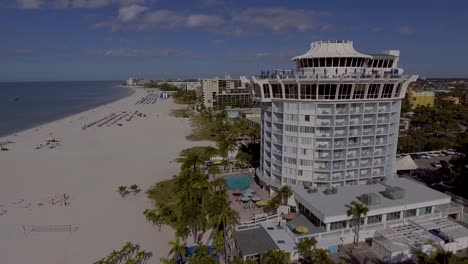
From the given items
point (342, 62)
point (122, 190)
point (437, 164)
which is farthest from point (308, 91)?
point (437, 164)

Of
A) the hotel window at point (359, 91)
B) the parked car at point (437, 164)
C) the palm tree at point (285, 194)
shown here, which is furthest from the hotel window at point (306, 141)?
the parked car at point (437, 164)

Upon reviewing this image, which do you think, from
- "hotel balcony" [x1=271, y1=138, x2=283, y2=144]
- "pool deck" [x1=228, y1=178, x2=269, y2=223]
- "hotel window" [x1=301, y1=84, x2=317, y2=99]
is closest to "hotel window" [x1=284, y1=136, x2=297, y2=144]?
"hotel balcony" [x1=271, y1=138, x2=283, y2=144]

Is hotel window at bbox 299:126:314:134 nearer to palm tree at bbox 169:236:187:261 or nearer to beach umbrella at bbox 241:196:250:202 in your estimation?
beach umbrella at bbox 241:196:250:202

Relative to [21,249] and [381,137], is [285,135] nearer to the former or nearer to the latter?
[381,137]

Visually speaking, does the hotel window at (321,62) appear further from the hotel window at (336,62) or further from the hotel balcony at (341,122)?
the hotel balcony at (341,122)

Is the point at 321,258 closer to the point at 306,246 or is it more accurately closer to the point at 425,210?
the point at 306,246

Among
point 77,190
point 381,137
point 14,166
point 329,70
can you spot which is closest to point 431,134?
point 381,137

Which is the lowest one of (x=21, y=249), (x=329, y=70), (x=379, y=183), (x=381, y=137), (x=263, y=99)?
(x=21, y=249)
